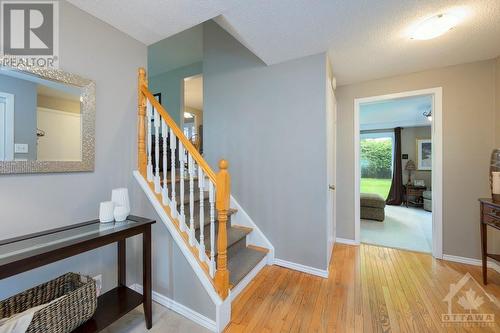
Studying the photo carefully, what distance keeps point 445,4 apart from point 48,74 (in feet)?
9.03

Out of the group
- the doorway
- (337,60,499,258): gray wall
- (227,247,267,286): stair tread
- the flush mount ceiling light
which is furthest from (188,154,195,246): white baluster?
the doorway

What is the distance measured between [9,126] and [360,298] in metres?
2.78

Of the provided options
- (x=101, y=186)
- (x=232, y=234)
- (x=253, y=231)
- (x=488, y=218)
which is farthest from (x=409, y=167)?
(x=101, y=186)

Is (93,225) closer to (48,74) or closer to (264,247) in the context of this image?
(48,74)

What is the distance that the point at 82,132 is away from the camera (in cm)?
150

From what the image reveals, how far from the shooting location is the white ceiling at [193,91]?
439 centimetres

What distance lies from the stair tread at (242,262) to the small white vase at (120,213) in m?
1.01

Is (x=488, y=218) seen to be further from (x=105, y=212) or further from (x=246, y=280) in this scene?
(x=105, y=212)

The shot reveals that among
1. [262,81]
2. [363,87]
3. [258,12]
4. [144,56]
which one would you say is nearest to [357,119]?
[363,87]

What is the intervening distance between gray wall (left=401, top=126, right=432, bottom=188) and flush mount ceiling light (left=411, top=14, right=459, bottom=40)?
5248 mm

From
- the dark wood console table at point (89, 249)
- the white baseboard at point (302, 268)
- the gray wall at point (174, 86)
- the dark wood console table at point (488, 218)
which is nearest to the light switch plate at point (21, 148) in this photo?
the dark wood console table at point (89, 249)

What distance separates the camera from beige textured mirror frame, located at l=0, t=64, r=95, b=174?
48.0 inches

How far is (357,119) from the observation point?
9.64ft

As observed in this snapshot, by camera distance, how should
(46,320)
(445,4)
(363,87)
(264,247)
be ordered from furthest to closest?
(363,87) → (264,247) → (445,4) → (46,320)
